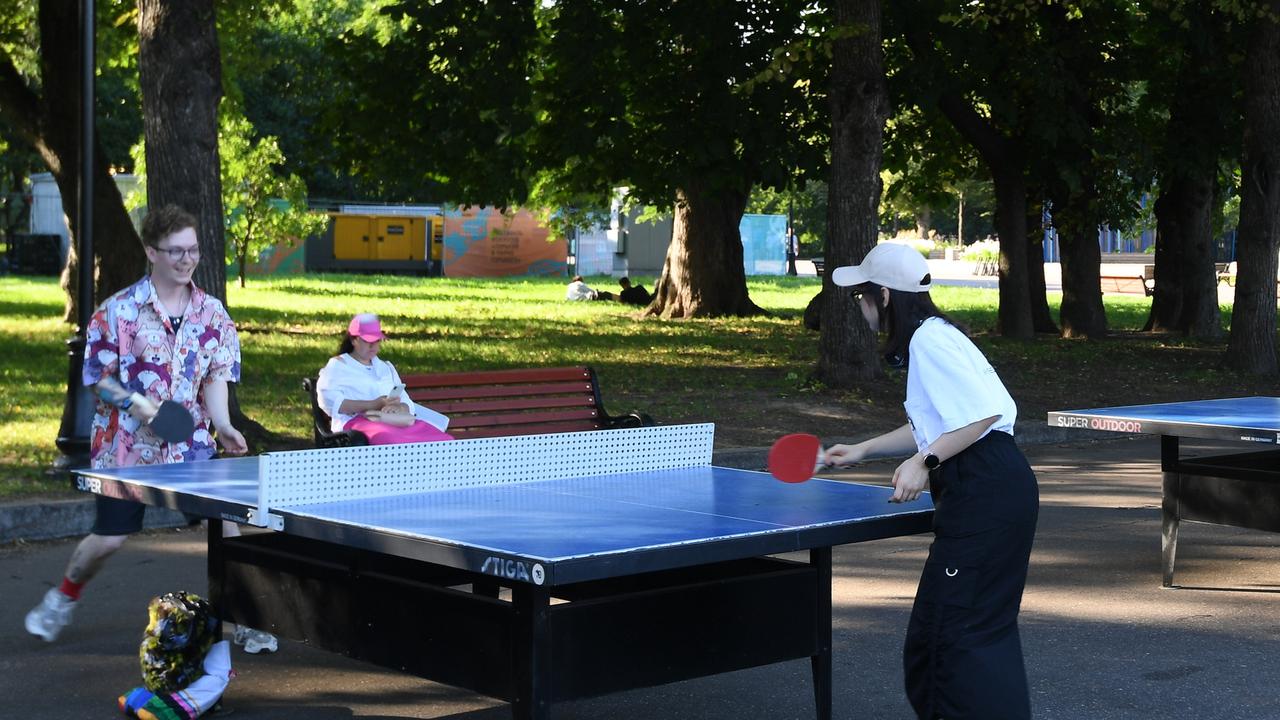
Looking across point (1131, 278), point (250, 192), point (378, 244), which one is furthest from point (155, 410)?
point (378, 244)

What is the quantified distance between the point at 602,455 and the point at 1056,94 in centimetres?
1938

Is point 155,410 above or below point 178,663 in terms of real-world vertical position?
above

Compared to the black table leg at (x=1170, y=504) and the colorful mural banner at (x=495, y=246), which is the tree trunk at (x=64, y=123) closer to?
the black table leg at (x=1170, y=504)

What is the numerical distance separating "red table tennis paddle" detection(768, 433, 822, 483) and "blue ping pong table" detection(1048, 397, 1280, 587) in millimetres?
3195

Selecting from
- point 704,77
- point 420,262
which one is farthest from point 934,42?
point 420,262

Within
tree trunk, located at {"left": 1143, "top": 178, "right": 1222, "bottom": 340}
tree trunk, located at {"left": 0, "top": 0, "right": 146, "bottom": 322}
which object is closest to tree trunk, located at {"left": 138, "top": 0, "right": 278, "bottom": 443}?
tree trunk, located at {"left": 0, "top": 0, "right": 146, "bottom": 322}

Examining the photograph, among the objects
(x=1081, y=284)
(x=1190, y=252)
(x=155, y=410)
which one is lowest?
(x=155, y=410)

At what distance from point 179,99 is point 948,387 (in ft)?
29.4

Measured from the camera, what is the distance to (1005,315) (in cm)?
2759

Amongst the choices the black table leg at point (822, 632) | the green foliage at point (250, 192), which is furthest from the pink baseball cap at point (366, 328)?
the green foliage at point (250, 192)

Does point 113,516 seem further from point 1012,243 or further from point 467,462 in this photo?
point 1012,243

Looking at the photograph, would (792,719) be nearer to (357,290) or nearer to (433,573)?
(433,573)

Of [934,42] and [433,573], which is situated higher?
[934,42]

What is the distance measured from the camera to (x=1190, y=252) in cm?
2803
